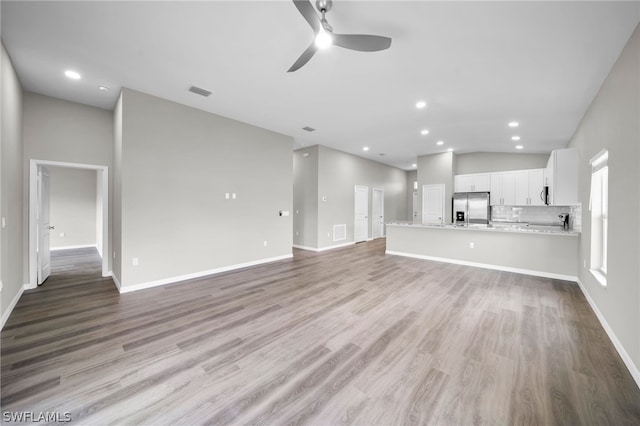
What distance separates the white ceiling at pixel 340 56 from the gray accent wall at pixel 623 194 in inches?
12.1

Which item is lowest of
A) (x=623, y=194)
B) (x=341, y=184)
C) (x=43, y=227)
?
(x=43, y=227)

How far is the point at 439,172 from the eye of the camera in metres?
7.75

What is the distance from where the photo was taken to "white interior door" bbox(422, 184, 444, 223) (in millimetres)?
7762

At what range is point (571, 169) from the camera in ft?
13.5

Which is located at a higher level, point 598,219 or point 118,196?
point 118,196

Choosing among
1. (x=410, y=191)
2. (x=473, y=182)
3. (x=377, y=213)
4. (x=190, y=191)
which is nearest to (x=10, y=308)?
(x=190, y=191)

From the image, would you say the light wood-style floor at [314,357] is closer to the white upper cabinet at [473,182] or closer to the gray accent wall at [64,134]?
the gray accent wall at [64,134]

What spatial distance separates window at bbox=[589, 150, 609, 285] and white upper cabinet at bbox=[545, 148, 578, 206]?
84 centimetres

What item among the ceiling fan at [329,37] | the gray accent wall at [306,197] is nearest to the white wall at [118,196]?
the ceiling fan at [329,37]

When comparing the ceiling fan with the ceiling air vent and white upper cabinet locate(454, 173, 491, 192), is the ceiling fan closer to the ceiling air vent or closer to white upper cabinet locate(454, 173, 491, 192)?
the ceiling air vent

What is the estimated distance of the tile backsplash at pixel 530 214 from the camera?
6524 millimetres

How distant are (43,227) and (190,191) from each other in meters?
2.53

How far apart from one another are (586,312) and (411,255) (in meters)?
3.40

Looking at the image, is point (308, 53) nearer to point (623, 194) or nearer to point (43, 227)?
point (623, 194)
